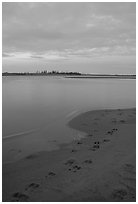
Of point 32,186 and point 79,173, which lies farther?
point 79,173

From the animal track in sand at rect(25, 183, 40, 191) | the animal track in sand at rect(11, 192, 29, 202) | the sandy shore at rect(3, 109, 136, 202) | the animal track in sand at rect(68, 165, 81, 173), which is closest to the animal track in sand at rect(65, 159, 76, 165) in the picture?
the sandy shore at rect(3, 109, 136, 202)

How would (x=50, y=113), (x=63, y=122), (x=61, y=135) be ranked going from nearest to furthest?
(x=61, y=135) < (x=63, y=122) < (x=50, y=113)

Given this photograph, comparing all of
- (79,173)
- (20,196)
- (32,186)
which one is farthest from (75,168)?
(20,196)

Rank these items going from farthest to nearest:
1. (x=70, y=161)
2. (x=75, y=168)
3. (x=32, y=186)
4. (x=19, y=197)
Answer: (x=70, y=161) → (x=75, y=168) → (x=32, y=186) → (x=19, y=197)

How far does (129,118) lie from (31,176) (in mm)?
9183

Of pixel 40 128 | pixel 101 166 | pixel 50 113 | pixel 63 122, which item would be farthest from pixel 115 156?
pixel 50 113

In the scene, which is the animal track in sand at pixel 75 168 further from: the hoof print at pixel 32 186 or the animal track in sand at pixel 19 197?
the animal track in sand at pixel 19 197

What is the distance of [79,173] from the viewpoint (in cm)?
624

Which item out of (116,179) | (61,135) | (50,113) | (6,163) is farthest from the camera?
(50,113)

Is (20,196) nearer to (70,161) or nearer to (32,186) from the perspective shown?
(32,186)

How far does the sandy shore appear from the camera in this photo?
5.27 metres

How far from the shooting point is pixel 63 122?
536 inches

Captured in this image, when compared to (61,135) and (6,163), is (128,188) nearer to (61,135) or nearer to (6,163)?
(6,163)

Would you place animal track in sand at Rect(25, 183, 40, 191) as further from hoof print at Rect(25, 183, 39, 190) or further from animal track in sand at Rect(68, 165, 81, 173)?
animal track in sand at Rect(68, 165, 81, 173)
